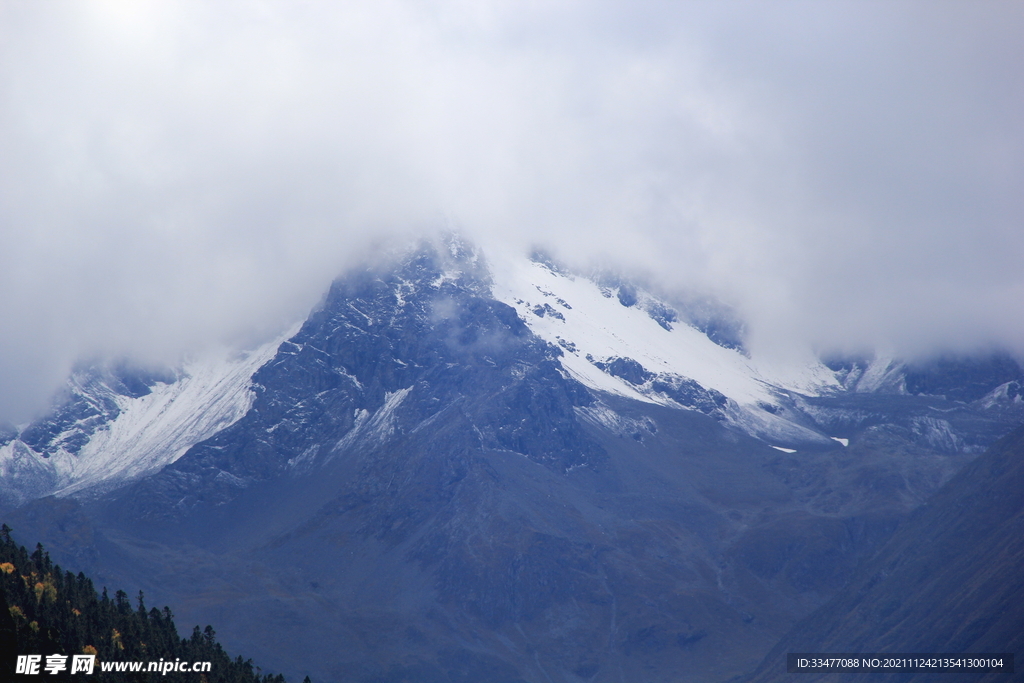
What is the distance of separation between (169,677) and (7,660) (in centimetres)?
3897

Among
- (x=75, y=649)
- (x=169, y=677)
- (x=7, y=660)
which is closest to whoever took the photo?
(x=7, y=660)

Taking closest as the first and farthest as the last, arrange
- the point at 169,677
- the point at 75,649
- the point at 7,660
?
the point at 7,660 → the point at 75,649 → the point at 169,677

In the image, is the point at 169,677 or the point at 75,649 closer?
the point at 75,649

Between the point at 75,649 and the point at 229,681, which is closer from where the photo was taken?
the point at 75,649

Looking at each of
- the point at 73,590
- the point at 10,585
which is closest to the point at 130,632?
the point at 73,590

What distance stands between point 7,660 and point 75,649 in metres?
24.4

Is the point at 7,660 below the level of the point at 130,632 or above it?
below

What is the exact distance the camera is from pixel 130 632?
195500 millimetres

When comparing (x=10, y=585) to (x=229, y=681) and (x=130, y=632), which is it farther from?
(x=229, y=681)

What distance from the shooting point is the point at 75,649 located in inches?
6959

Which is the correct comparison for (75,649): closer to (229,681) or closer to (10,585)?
(10,585)

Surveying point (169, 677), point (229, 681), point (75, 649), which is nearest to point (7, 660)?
point (75, 649)

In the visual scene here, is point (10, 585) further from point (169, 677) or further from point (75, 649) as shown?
point (169, 677)

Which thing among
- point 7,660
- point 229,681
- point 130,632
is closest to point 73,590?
point 130,632
